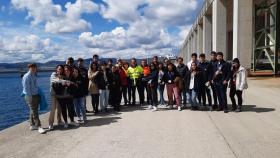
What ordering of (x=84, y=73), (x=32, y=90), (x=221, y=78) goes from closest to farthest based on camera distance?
(x=32, y=90) < (x=84, y=73) < (x=221, y=78)

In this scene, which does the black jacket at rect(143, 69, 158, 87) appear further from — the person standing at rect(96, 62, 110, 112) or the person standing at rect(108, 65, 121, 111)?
the person standing at rect(96, 62, 110, 112)

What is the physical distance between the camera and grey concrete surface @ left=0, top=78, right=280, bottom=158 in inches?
257

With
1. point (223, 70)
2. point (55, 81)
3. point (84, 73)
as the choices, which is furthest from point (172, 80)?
point (55, 81)

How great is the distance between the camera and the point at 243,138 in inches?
295

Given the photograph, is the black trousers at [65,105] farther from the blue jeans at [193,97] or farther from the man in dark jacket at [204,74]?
the man in dark jacket at [204,74]

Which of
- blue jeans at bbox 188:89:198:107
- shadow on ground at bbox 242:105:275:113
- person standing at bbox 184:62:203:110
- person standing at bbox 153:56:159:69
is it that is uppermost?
person standing at bbox 153:56:159:69

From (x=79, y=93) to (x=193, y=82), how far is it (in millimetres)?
3892

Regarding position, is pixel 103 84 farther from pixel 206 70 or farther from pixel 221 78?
pixel 221 78

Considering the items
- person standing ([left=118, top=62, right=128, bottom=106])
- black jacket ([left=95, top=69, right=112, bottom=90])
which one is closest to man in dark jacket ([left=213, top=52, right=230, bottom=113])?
person standing ([left=118, top=62, right=128, bottom=106])

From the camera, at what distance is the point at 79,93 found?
9844 millimetres

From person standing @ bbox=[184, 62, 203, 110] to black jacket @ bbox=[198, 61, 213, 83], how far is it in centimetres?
11

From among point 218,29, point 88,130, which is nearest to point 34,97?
point 88,130

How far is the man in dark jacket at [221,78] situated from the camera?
10.9 meters

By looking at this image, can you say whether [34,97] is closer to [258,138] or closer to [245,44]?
[258,138]
